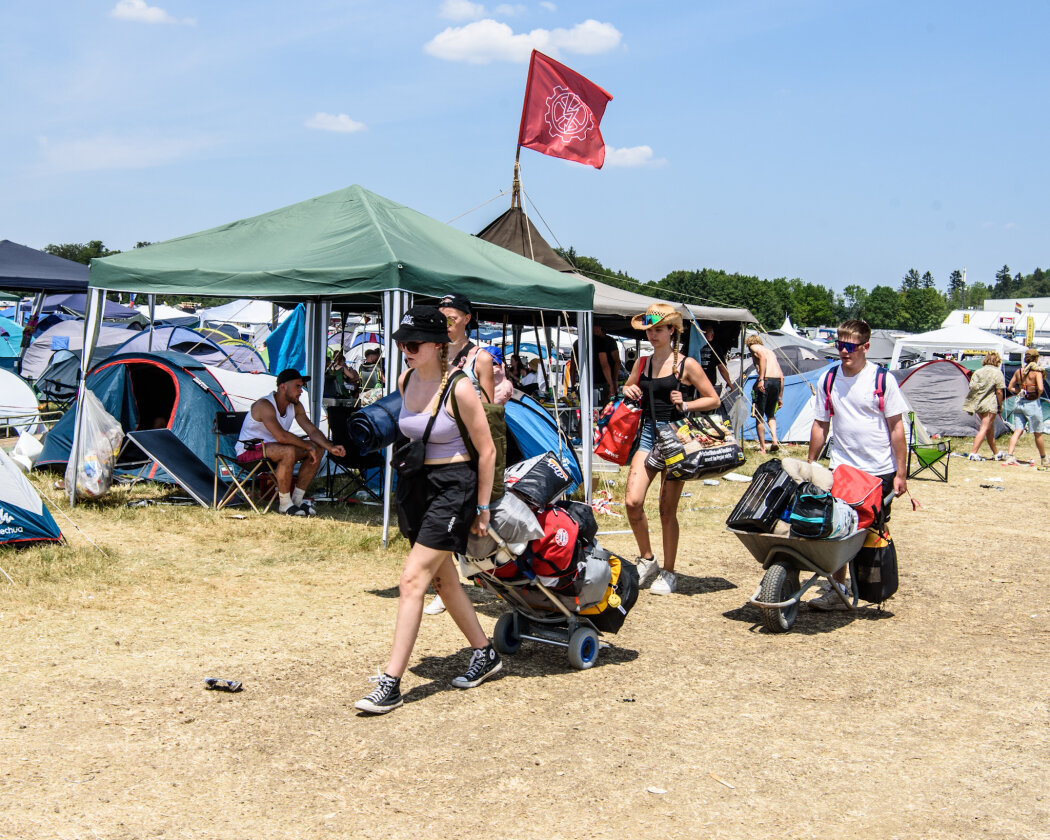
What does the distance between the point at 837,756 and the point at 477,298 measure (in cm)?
508

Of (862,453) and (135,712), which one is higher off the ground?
(862,453)

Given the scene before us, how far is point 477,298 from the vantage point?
26.3 ft

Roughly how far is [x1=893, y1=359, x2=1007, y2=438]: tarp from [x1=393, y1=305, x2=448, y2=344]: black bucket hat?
14489 mm

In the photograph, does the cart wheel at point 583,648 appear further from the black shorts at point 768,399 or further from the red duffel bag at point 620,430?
the black shorts at point 768,399

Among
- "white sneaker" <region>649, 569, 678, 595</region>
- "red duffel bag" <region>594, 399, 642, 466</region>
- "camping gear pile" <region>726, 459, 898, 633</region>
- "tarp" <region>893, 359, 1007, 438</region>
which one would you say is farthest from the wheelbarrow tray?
"tarp" <region>893, 359, 1007, 438</region>

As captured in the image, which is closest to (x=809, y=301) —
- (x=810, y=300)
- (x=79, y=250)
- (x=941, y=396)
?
(x=810, y=300)

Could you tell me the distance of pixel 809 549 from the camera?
5.35 m

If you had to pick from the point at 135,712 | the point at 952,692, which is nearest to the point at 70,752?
the point at 135,712

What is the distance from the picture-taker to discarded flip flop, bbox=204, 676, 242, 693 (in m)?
4.33

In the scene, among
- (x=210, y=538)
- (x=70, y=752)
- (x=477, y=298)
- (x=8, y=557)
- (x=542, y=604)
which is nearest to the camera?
(x=70, y=752)

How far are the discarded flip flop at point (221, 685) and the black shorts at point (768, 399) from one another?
10.4m

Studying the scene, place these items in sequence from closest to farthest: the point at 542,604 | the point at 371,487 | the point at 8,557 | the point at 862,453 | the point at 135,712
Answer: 1. the point at 135,712
2. the point at 542,604
3. the point at 862,453
4. the point at 8,557
5. the point at 371,487

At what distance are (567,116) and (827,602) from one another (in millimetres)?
10905

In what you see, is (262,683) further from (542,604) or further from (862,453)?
(862,453)
